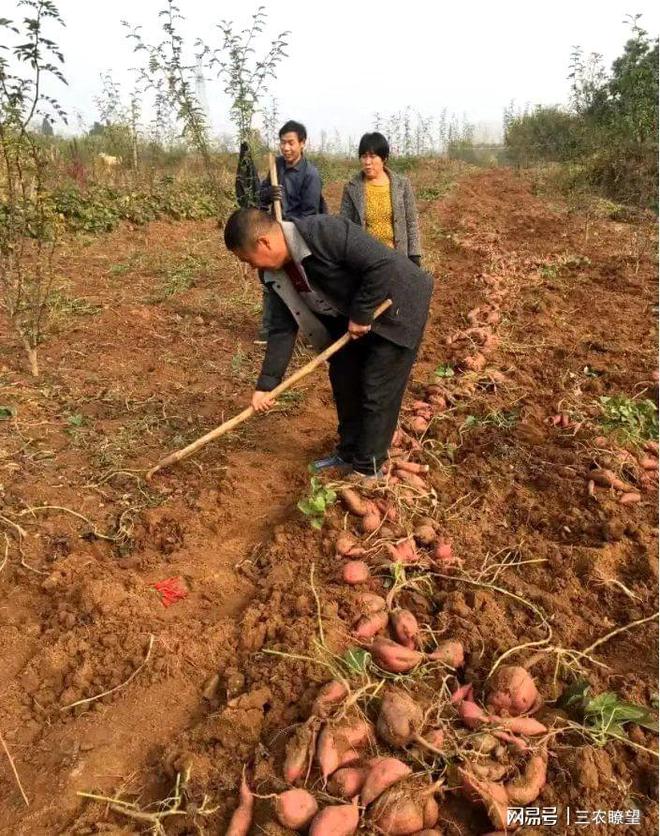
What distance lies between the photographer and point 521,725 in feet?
5.59

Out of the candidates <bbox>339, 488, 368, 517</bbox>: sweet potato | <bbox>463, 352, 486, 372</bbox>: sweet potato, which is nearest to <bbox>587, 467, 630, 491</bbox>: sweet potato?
<bbox>339, 488, 368, 517</bbox>: sweet potato

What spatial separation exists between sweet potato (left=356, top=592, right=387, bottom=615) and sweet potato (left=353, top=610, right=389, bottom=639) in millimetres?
30

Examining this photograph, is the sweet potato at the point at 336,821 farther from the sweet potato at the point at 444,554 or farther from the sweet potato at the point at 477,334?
the sweet potato at the point at 477,334

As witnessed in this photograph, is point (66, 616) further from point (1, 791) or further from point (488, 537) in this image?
point (488, 537)

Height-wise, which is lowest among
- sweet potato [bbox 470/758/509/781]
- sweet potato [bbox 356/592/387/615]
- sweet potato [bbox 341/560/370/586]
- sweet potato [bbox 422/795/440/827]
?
sweet potato [bbox 422/795/440/827]

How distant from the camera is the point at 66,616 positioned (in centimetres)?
220

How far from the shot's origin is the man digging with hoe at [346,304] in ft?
7.69

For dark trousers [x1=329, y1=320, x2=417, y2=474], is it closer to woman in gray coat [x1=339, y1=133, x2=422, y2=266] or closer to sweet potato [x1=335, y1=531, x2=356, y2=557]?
sweet potato [x1=335, y1=531, x2=356, y2=557]

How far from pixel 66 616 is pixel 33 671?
22 centimetres

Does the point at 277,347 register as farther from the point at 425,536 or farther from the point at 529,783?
the point at 529,783

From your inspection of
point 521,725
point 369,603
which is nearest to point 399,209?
point 369,603

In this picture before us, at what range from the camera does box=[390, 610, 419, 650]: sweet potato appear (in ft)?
6.69

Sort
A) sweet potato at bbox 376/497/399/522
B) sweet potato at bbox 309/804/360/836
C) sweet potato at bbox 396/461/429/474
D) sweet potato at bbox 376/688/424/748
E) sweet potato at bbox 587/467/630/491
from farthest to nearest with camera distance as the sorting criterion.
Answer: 1. sweet potato at bbox 396/461/429/474
2. sweet potato at bbox 587/467/630/491
3. sweet potato at bbox 376/497/399/522
4. sweet potato at bbox 376/688/424/748
5. sweet potato at bbox 309/804/360/836

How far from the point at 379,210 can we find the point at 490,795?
125 inches
